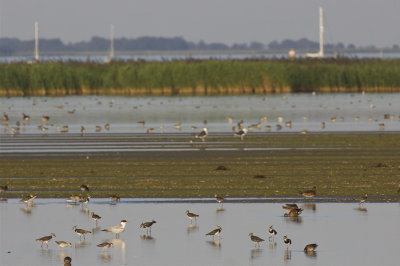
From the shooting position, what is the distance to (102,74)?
72.5m

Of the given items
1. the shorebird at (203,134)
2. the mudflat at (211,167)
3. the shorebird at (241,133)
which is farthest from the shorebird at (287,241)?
the shorebird at (241,133)

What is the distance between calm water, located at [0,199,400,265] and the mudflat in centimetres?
131

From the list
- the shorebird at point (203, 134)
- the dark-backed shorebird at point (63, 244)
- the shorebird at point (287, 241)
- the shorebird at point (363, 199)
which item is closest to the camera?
the shorebird at point (287, 241)

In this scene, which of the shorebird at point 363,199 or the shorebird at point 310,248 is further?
the shorebird at point 363,199

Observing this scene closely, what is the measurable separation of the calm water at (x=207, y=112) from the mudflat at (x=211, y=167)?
6.32m

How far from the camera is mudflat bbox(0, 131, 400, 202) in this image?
70.3ft

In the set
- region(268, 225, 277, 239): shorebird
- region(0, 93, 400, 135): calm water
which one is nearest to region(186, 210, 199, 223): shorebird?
region(268, 225, 277, 239): shorebird

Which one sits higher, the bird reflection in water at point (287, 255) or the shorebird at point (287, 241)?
the shorebird at point (287, 241)

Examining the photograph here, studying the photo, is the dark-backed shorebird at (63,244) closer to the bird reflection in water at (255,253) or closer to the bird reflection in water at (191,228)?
the bird reflection in water at (191,228)

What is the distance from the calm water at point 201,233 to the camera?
14.4m

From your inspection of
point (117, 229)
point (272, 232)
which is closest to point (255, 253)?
point (272, 232)

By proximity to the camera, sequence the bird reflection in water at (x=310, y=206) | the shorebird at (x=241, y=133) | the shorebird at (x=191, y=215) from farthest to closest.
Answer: the shorebird at (x=241, y=133)
the bird reflection in water at (x=310, y=206)
the shorebird at (x=191, y=215)

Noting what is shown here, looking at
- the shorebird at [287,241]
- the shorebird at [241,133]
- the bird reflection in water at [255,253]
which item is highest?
the shorebird at [241,133]

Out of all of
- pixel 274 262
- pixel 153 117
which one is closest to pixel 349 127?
pixel 153 117
